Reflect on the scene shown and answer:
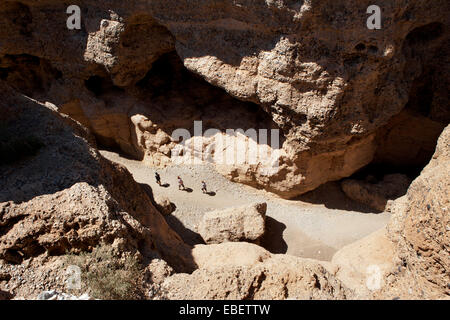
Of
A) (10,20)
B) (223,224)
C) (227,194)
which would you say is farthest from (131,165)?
(10,20)

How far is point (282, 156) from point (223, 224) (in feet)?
11.1

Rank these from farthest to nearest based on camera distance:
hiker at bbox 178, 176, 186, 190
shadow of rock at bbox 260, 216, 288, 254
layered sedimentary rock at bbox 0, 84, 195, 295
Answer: hiker at bbox 178, 176, 186, 190
shadow of rock at bbox 260, 216, 288, 254
layered sedimentary rock at bbox 0, 84, 195, 295

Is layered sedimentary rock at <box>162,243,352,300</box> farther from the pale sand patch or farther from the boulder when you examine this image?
the pale sand patch

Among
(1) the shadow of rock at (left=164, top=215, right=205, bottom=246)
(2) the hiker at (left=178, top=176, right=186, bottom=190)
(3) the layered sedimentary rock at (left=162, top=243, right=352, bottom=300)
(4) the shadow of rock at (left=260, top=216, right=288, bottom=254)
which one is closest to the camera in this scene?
(3) the layered sedimentary rock at (left=162, top=243, right=352, bottom=300)

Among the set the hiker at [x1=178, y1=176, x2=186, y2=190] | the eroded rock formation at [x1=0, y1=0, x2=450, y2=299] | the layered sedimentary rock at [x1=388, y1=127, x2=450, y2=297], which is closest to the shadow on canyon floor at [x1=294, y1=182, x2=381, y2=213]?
the eroded rock formation at [x1=0, y1=0, x2=450, y2=299]


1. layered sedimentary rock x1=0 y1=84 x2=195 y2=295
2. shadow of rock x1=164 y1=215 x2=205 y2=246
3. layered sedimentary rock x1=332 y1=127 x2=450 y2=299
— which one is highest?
layered sedimentary rock x1=0 y1=84 x2=195 y2=295

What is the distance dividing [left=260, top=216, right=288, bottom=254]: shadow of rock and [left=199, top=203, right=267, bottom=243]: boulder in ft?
2.66

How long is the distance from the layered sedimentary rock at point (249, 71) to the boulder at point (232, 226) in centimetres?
250

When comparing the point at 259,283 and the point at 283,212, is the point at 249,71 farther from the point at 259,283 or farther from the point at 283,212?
the point at 259,283

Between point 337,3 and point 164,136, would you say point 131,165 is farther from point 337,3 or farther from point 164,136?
point 337,3

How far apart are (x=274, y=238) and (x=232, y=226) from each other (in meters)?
1.88

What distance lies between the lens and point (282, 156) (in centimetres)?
1225

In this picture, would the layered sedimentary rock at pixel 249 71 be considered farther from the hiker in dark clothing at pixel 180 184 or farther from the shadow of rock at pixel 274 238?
the hiker in dark clothing at pixel 180 184

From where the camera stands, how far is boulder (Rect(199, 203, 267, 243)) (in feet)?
33.9
